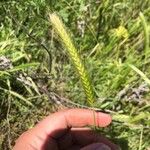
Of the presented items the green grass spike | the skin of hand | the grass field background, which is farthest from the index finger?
the green grass spike

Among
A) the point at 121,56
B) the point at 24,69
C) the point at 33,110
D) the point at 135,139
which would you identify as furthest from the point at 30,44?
the point at 135,139

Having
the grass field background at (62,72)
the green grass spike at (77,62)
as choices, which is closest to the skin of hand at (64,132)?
the grass field background at (62,72)

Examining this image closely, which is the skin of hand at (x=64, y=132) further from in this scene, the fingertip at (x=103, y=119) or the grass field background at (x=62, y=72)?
the grass field background at (x=62, y=72)

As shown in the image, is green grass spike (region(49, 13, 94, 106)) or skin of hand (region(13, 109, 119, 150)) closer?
green grass spike (region(49, 13, 94, 106))

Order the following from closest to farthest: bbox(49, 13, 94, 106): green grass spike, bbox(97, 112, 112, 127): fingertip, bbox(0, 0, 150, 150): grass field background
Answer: bbox(49, 13, 94, 106): green grass spike < bbox(97, 112, 112, 127): fingertip < bbox(0, 0, 150, 150): grass field background

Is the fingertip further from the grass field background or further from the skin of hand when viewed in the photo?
the grass field background
